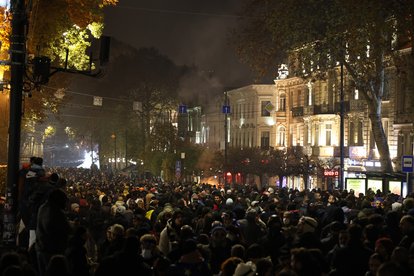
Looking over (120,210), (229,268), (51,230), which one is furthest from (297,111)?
(229,268)

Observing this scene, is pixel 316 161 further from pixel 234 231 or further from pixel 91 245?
pixel 234 231

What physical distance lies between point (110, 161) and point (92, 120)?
17.0 m

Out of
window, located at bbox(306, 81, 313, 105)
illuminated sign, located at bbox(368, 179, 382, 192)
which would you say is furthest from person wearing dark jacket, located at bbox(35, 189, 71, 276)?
window, located at bbox(306, 81, 313, 105)

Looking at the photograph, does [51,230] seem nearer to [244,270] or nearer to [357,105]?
[244,270]

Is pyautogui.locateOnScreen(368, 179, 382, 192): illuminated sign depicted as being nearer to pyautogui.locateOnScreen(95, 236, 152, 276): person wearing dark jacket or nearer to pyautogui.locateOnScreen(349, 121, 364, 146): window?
pyautogui.locateOnScreen(349, 121, 364, 146): window

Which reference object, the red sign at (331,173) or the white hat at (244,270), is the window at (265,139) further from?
the white hat at (244,270)

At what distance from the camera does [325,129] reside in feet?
204

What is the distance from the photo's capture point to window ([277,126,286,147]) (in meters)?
72.5

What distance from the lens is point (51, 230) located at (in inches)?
474

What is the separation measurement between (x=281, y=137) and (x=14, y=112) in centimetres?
5860

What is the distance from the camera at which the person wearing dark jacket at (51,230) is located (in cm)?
1203

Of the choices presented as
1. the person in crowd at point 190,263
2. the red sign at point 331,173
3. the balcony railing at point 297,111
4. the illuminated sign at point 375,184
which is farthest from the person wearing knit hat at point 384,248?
the balcony railing at point 297,111

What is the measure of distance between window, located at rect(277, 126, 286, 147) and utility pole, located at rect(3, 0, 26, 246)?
57.2 meters

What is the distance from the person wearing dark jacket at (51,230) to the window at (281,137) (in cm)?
6044
